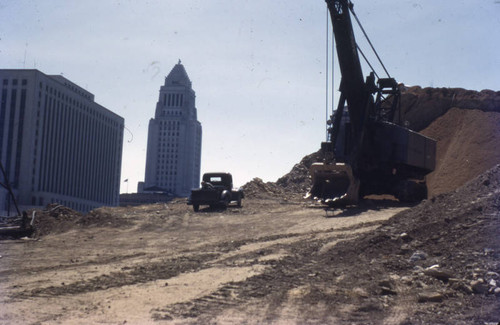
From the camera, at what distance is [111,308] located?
801 cm

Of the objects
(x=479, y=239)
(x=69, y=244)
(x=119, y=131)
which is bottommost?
(x=69, y=244)

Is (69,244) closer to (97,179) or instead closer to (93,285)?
(93,285)

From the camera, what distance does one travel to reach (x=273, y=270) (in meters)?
10.9

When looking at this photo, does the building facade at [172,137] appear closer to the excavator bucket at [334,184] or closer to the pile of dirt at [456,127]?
the pile of dirt at [456,127]

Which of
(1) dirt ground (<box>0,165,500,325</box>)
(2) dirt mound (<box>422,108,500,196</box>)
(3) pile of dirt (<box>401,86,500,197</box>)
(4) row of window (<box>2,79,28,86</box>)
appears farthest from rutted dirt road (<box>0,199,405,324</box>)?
Result: (4) row of window (<box>2,79,28,86</box>)

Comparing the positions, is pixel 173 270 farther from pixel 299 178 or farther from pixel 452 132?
pixel 452 132

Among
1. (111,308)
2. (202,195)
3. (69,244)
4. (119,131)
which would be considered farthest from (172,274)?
(119,131)

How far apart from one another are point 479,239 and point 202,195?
18.6 m

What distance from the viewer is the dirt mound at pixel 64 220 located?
20188 mm

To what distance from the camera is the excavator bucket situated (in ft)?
78.4

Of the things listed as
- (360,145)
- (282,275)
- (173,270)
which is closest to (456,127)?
(360,145)

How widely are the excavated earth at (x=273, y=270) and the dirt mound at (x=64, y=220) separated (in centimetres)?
15

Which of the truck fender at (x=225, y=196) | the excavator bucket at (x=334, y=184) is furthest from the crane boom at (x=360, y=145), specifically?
the truck fender at (x=225, y=196)

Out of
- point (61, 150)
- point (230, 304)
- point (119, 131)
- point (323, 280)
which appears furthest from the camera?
point (119, 131)
